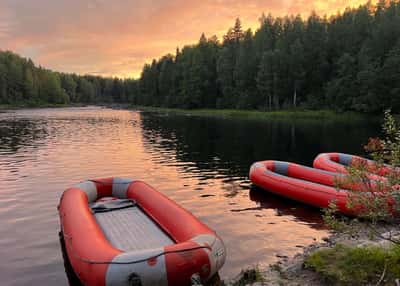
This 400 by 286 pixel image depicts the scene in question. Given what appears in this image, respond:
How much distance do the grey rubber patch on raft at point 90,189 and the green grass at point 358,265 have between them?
7.02 metres

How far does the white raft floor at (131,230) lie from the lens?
801 centimetres

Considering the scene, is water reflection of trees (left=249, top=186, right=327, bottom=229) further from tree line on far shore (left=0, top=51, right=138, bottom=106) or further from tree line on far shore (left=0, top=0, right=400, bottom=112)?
tree line on far shore (left=0, top=51, right=138, bottom=106)

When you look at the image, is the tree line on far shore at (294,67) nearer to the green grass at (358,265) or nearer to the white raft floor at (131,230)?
the white raft floor at (131,230)

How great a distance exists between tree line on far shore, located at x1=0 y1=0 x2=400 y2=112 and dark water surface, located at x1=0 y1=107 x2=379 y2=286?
78.2 ft

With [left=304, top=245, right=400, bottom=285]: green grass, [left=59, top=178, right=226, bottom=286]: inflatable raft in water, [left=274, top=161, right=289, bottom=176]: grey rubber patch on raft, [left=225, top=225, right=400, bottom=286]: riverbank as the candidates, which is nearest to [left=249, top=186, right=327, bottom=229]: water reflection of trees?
[left=274, top=161, right=289, bottom=176]: grey rubber patch on raft

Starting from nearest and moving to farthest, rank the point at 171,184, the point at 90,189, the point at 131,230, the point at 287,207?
the point at 131,230 → the point at 90,189 → the point at 287,207 → the point at 171,184

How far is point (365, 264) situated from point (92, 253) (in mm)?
4772

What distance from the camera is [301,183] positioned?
13219 mm

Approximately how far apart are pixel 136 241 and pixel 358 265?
4664 millimetres

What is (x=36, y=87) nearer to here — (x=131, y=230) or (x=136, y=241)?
(x=131, y=230)

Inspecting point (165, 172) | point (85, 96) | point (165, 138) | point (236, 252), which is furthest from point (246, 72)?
point (85, 96)

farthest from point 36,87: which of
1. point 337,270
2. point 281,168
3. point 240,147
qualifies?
point 337,270

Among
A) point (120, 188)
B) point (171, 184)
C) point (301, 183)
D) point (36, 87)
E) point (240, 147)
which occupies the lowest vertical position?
point (171, 184)

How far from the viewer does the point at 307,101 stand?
62.5 m
